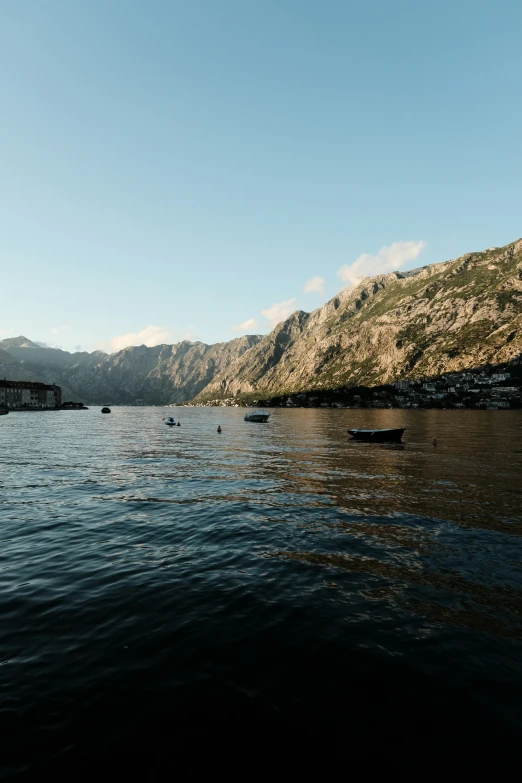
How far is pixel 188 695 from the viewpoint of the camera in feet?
29.6

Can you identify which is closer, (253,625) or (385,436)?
(253,625)

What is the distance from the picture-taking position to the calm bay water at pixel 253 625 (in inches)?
321

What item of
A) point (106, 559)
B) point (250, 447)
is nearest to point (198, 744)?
point (106, 559)

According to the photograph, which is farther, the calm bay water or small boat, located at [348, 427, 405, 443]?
small boat, located at [348, 427, 405, 443]

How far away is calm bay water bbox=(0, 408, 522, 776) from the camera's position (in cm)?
815

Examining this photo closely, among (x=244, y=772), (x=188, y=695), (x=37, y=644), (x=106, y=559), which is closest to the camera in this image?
(x=244, y=772)

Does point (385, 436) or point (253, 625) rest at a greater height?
point (253, 625)

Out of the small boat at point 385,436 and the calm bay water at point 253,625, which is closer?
the calm bay water at point 253,625

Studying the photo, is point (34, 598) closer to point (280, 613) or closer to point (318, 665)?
point (280, 613)

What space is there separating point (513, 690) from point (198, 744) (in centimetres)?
786

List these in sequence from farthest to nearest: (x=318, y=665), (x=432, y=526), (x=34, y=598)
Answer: (x=432, y=526) < (x=34, y=598) < (x=318, y=665)

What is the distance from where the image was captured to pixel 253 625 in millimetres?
12281

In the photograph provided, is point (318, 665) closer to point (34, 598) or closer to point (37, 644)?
point (37, 644)

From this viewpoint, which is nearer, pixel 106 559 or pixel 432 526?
pixel 106 559
